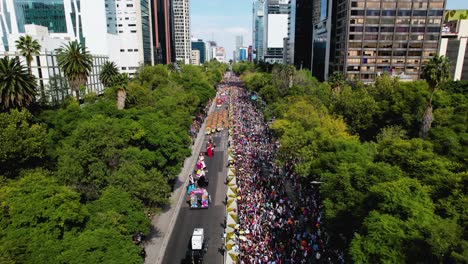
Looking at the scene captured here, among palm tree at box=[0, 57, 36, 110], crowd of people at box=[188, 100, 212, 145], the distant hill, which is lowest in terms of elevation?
crowd of people at box=[188, 100, 212, 145]

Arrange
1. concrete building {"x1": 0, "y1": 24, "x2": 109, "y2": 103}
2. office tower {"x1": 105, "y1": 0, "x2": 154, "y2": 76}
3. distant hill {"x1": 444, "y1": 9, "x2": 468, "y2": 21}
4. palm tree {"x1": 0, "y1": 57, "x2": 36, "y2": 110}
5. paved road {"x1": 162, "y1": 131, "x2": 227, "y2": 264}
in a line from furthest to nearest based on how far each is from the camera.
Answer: office tower {"x1": 105, "y1": 0, "x2": 154, "y2": 76}, distant hill {"x1": 444, "y1": 9, "x2": 468, "y2": 21}, concrete building {"x1": 0, "y1": 24, "x2": 109, "y2": 103}, palm tree {"x1": 0, "y1": 57, "x2": 36, "y2": 110}, paved road {"x1": 162, "y1": 131, "x2": 227, "y2": 264}

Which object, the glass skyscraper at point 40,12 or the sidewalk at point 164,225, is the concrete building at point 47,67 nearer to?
the glass skyscraper at point 40,12

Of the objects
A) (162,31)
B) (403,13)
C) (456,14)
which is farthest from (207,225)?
(162,31)

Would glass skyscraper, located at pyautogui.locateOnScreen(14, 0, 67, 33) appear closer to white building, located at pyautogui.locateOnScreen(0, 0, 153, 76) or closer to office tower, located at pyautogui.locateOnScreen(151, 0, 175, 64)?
white building, located at pyautogui.locateOnScreen(0, 0, 153, 76)

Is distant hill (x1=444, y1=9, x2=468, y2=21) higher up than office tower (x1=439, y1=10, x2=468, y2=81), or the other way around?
distant hill (x1=444, y1=9, x2=468, y2=21)

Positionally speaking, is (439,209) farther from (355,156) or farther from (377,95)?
(377,95)

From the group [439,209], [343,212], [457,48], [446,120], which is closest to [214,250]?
[343,212]

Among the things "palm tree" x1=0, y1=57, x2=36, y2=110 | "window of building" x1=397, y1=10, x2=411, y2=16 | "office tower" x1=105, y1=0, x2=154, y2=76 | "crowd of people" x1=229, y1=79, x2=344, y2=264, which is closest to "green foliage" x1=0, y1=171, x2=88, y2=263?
"crowd of people" x1=229, y1=79, x2=344, y2=264
